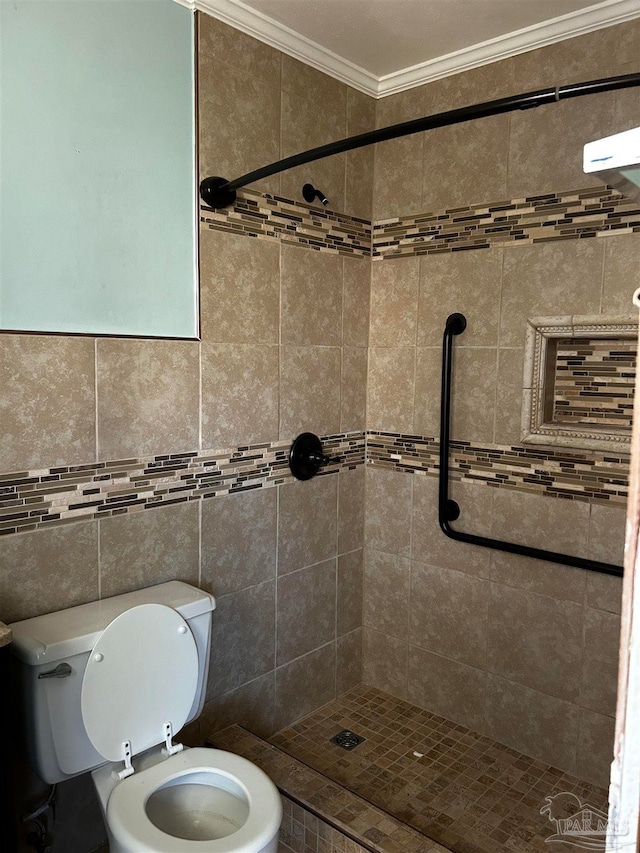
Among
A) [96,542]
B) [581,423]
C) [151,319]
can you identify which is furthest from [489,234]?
[96,542]

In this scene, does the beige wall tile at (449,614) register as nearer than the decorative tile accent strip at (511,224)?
Result: No

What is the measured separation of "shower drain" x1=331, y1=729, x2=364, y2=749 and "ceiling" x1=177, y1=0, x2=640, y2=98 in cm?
236

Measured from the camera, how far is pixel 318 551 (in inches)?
99.0

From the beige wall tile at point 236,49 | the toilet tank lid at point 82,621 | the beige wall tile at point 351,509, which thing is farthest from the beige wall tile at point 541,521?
the beige wall tile at point 236,49

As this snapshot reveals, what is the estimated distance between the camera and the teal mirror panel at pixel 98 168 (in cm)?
159

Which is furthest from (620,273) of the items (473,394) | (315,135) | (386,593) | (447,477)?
(386,593)

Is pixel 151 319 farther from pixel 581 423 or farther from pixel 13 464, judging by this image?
pixel 581 423

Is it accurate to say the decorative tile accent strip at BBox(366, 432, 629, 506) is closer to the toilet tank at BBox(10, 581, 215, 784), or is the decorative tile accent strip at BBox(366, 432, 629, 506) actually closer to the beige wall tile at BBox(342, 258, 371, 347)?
the beige wall tile at BBox(342, 258, 371, 347)

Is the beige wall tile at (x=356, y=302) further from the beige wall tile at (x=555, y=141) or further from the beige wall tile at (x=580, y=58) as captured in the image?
the beige wall tile at (x=580, y=58)

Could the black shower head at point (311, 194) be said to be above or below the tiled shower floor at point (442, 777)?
above

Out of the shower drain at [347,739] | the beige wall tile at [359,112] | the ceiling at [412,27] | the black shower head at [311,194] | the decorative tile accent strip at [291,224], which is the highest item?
the ceiling at [412,27]

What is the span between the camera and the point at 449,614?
2484 millimetres

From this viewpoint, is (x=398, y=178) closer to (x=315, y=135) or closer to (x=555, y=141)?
(x=315, y=135)

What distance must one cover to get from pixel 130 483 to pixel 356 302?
1.17 meters
